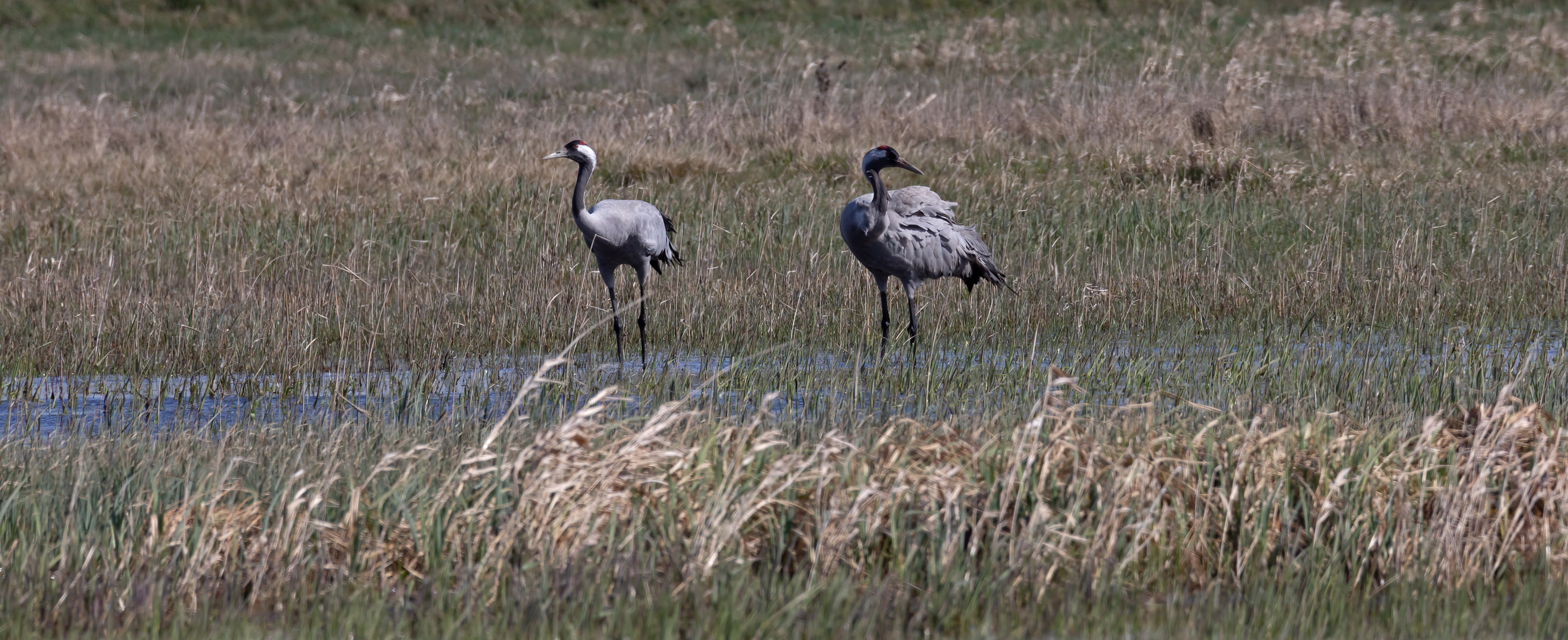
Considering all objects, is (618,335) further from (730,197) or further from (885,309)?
(730,197)

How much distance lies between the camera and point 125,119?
47.6 ft

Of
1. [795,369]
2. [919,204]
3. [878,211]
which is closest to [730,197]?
[919,204]

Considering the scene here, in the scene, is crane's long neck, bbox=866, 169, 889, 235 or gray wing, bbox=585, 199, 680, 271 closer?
crane's long neck, bbox=866, 169, 889, 235

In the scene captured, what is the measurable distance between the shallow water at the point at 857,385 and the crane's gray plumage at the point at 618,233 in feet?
3.41

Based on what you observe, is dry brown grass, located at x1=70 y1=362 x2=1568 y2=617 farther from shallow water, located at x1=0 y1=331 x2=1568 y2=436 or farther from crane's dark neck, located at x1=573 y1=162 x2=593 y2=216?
crane's dark neck, located at x1=573 y1=162 x2=593 y2=216

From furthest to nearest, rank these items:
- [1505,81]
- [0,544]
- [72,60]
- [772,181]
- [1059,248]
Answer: [72,60], [1505,81], [772,181], [1059,248], [0,544]

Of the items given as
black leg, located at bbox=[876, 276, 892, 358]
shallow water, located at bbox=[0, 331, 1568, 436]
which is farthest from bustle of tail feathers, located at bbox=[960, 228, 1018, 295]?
shallow water, located at bbox=[0, 331, 1568, 436]

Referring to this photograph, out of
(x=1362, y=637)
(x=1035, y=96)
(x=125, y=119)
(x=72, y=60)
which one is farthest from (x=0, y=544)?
(x=72, y=60)

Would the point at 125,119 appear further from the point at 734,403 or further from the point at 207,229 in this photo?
the point at 734,403

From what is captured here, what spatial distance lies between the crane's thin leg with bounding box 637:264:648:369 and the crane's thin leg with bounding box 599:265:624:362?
0.12 meters

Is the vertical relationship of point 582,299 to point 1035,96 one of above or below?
below

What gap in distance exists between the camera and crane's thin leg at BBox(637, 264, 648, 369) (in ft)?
26.3

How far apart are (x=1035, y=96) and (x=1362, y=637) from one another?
1270 centimetres

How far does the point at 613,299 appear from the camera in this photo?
8.21m
